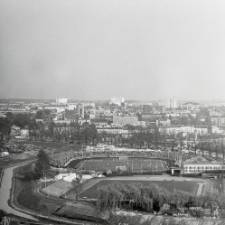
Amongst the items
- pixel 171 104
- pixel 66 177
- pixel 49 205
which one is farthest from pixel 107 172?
pixel 171 104

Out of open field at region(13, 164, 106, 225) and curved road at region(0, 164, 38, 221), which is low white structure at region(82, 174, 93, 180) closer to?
open field at region(13, 164, 106, 225)

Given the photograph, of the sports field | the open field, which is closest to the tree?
the open field

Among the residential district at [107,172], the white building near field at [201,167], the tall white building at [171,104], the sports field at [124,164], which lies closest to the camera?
the residential district at [107,172]

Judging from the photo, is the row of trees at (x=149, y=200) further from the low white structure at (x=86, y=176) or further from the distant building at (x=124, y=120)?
the distant building at (x=124, y=120)

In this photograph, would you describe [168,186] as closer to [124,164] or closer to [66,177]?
[66,177]

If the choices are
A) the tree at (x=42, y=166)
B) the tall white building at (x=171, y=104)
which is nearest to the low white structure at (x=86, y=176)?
the tree at (x=42, y=166)

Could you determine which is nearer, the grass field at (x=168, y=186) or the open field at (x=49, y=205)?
the open field at (x=49, y=205)

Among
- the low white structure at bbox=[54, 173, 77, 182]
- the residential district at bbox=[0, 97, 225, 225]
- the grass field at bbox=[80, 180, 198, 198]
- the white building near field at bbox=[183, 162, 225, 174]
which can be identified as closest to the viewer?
the residential district at bbox=[0, 97, 225, 225]
